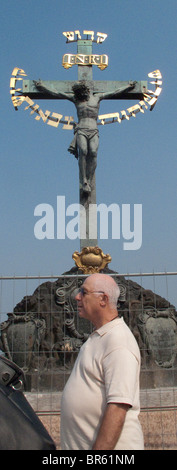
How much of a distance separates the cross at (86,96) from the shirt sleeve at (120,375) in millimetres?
6005

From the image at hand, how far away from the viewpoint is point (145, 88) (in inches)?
356

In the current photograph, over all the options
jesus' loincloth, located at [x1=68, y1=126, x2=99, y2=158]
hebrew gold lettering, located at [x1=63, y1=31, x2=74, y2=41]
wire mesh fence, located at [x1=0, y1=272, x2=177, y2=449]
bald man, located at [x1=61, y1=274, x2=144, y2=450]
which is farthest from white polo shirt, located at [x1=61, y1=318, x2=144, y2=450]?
hebrew gold lettering, located at [x1=63, y1=31, x2=74, y2=41]

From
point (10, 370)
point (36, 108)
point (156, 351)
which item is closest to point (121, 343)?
point (10, 370)

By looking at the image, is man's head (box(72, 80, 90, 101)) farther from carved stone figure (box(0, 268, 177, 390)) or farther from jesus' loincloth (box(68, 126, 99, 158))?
carved stone figure (box(0, 268, 177, 390))

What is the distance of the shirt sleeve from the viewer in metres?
1.69

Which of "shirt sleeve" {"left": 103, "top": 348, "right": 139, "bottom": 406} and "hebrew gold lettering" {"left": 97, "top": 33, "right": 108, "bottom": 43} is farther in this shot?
"hebrew gold lettering" {"left": 97, "top": 33, "right": 108, "bottom": 43}

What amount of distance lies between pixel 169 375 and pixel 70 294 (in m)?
1.74

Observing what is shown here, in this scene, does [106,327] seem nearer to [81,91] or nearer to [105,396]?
[105,396]

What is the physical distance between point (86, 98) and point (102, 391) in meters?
7.39

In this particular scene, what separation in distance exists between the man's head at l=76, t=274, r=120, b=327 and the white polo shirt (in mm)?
114
